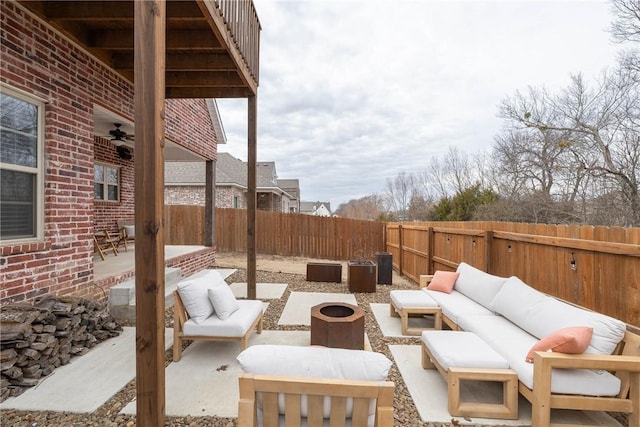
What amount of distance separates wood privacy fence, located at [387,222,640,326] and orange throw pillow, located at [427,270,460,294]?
67 cm

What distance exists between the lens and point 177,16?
11.0ft

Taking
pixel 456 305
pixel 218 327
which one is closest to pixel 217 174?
pixel 218 327

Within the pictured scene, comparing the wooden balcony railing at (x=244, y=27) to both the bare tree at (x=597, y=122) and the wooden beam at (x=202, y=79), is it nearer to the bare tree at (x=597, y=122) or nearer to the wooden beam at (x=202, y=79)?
the wooden beam at (x=202, y=79)

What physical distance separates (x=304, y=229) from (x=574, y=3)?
398 inches

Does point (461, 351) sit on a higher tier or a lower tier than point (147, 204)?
lower

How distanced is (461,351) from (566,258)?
5.89 feet

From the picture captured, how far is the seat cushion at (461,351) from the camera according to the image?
244 centimetres

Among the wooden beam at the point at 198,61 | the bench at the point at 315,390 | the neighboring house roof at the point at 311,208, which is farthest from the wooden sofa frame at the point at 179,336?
the neighboring house roof at the point at 311,208

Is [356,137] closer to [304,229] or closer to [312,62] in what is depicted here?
[304,229]

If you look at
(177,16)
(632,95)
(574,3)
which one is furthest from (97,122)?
(632,95)

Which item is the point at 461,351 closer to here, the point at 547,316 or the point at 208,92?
the point at 547,316

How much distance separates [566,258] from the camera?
10.7ft

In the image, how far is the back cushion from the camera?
2.28 meters

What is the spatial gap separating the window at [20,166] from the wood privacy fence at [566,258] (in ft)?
20.5
